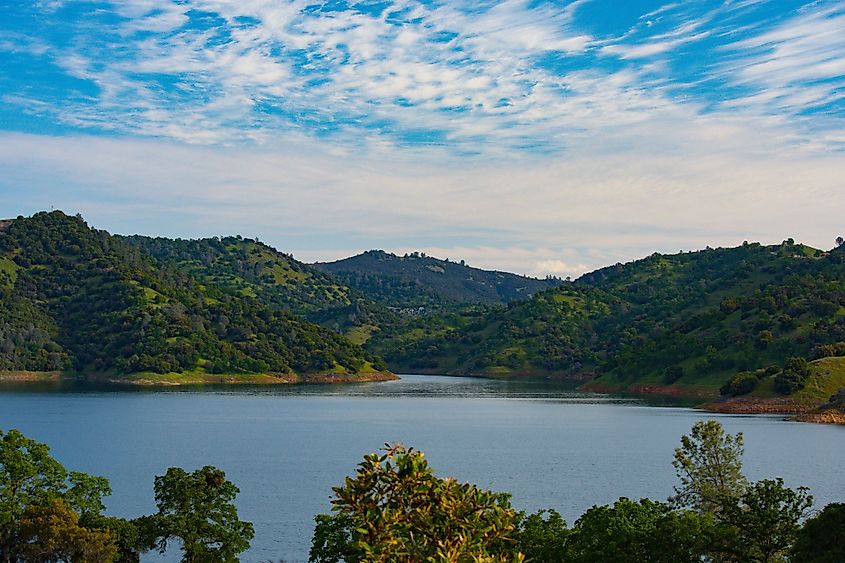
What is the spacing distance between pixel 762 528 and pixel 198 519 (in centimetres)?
3348

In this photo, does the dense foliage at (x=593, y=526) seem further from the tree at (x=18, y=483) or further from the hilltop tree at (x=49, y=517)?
the tree at (x=18, y=483)

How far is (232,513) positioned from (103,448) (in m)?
81.7

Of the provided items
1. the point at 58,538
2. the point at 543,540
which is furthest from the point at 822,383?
the point at 58,538

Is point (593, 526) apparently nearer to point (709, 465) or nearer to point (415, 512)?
point (709, 465)

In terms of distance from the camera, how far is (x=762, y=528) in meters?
48.8

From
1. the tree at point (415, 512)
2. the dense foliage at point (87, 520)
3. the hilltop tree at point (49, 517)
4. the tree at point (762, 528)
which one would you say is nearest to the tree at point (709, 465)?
the tree at point (762, 528)

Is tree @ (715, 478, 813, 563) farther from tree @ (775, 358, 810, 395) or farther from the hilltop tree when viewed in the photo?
tree @ (775, 358, 810, 395)

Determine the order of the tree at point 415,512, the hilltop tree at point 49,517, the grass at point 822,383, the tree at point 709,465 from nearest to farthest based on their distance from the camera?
the tree at point 415,512 < the hilltop tree at point 49,517 < the tree at point 709,465 < the grass at point 822,383

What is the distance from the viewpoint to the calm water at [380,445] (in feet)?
305

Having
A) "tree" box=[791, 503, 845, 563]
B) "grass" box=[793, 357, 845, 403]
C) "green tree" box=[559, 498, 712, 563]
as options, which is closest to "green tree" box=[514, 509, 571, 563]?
"green tree" box=[559, 498, 712, 563]

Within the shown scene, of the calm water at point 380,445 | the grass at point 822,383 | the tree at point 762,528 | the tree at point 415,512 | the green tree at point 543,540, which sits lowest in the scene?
the calm water at point 380,445

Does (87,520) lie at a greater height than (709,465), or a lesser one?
lesser

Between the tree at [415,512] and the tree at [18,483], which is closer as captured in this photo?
the tree at [415,512]

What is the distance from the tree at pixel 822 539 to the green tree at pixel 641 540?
5.87 m
